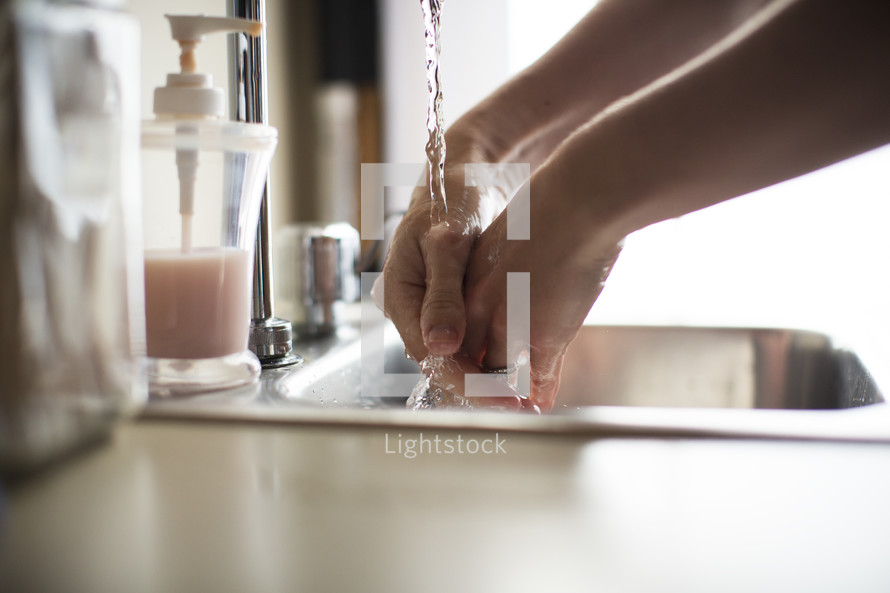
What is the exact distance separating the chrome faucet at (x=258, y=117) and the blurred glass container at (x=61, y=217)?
0.88 feet

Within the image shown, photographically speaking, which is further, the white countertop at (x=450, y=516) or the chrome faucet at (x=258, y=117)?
the chrome faucet at (x=258, y=117)

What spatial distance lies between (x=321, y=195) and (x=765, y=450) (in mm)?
1968

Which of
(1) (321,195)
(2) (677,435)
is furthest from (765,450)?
(1) (321,195)

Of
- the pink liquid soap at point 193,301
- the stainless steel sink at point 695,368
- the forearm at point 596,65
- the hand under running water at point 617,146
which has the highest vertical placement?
the forearm at point 596,65

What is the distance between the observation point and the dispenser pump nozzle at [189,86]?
1.31 feet

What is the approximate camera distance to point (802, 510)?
0.26 m

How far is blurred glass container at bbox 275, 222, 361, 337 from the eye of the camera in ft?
2.56

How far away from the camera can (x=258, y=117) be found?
0.56 m

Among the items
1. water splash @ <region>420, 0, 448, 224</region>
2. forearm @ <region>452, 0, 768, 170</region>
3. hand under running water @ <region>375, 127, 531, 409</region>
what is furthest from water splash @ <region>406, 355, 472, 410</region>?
forearm @ <region>452, 0, 768, 170</region>

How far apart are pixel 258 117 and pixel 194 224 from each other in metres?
0.17

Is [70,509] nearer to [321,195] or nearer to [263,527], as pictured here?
[263,527]

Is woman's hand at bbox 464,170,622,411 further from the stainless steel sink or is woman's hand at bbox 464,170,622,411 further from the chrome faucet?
the stainless steel sink

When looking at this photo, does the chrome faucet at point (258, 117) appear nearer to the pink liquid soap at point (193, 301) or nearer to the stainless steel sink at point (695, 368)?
the pink liquid soap at point (193, 301)

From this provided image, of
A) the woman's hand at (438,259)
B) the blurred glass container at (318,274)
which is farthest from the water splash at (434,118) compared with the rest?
the blurred glass container at (318,274)
